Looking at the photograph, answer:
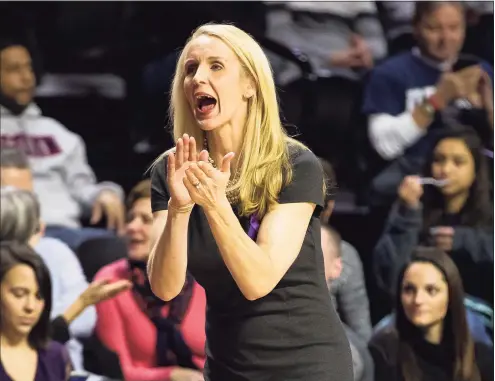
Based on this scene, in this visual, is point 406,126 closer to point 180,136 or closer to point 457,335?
point 457,335

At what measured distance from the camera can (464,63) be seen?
3.80 metres

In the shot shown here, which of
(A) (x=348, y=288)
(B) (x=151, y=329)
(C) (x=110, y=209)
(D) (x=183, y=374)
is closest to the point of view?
(D) (x=183, y=374)

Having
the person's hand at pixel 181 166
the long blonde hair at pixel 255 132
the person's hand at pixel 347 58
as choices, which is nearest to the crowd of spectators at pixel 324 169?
the person's hand at pixel 347 58

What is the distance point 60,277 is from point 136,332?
36 centimetres

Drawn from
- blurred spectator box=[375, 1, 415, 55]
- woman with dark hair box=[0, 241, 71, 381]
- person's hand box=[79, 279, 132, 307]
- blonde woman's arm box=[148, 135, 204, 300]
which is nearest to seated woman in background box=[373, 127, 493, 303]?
blurred spectator box=[375, 1, 415, 55]

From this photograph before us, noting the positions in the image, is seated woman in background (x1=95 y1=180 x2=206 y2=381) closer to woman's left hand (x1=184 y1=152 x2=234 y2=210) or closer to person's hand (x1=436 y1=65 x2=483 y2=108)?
person's hand (x1=436 y1=65 x2=483 y2=108)

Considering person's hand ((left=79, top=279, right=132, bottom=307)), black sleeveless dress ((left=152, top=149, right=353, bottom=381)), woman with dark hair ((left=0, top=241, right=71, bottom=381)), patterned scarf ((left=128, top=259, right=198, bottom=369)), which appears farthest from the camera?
person's hand ((left=79, top=279, right=132, bottom=307))

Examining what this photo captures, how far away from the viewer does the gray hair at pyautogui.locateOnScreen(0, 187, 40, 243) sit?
3.36 m

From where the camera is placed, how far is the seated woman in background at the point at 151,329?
3203 millimetres

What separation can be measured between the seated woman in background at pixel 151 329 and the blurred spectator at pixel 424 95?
880 millimetres

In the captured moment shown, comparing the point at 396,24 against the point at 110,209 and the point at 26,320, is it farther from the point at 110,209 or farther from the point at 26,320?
the point at 26,320

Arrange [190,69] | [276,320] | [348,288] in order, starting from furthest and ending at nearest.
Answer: [348,288] < [190,69] < [276,320]

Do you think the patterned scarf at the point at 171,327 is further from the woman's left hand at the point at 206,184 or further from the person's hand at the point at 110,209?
the woman's left hand at the point at 206,184

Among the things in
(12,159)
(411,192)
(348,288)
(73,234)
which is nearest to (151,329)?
(73,234)
